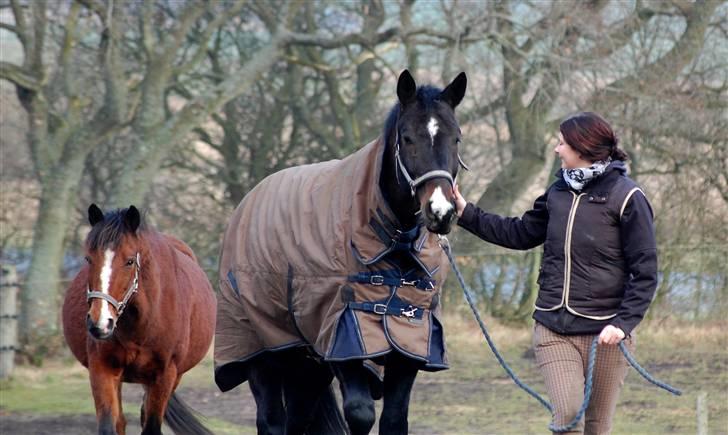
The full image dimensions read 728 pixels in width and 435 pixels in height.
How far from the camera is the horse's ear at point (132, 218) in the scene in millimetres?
5324

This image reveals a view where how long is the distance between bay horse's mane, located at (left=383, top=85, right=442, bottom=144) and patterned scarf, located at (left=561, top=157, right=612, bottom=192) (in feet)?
1.90

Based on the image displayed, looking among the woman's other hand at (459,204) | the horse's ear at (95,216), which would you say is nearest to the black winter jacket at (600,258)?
the woman's other hand at (459,204)

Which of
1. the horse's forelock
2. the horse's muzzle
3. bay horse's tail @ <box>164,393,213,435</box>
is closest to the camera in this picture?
the horse's forelock

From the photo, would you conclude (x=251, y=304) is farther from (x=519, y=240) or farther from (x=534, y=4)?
(x=534, y=4)

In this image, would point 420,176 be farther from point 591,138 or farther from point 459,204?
point 591,138

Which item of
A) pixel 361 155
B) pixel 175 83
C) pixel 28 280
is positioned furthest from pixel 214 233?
pixel 361 155

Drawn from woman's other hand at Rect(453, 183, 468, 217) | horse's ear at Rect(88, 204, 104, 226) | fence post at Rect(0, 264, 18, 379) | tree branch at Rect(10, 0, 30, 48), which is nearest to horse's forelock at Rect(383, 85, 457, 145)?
woman's other hand at Rect(453, 183, 468, 217)

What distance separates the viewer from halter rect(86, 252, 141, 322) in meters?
5.01

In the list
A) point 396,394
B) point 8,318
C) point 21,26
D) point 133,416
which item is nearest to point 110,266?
point 396,394

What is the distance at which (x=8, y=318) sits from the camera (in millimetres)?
9906

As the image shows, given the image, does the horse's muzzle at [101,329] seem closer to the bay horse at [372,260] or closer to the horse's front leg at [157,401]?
the bay horse at [372,260]

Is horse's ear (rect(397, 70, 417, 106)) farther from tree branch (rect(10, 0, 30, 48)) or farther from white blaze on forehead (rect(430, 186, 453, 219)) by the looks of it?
tree branch (rect(10, 0, 30, 48))

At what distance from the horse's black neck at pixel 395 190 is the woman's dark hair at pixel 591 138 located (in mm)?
636

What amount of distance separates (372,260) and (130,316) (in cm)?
172
